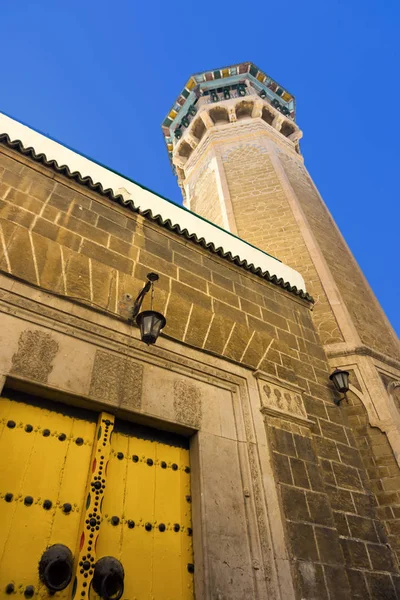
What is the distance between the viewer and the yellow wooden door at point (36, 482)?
2246mm

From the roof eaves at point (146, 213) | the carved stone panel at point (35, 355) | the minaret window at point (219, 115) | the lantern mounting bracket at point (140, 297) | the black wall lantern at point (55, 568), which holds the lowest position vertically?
the black wall lantern at point (55, 568)

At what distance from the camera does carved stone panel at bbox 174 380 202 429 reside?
3271 mm

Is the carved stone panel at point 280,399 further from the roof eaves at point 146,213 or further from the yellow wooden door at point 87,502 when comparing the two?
the roof eaves at point 146,213

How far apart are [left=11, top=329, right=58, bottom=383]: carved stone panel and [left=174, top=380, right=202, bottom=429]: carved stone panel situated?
40.3 inches

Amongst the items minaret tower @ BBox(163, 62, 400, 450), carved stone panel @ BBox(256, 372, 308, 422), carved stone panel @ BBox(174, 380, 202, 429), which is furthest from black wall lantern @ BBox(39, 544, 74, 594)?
minaret tower @ BBox(163, 62, 400, 450)

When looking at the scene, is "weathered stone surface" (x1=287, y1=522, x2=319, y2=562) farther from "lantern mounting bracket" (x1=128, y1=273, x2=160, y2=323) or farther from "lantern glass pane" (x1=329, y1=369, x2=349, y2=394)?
"lantern mounting bracket" (x1=128, y1=273, x2=160, y2=323)

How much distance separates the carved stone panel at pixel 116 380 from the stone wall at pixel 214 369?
0.01 m

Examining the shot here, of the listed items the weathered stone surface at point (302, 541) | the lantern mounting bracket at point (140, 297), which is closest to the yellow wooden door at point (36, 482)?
the lantern mounting bracket at point (140, 297)

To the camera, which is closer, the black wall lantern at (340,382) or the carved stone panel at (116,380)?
the carved stone panel at (116,380)

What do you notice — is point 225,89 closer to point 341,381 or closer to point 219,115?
point 219,115

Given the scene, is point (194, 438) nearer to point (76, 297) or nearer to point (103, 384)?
point (103, 384)

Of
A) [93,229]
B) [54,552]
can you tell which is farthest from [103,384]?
[93,229]

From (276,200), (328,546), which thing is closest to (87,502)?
(328,546)

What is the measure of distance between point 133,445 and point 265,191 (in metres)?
8.11
